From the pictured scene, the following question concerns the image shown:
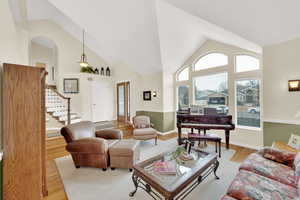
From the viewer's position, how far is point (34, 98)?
160 cm

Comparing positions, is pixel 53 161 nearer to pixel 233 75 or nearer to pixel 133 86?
pixel 133 86

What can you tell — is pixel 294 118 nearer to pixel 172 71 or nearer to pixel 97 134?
pixel 172 71

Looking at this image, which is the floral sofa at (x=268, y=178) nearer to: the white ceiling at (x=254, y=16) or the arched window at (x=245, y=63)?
the white ceiling at (x=254, y=16)

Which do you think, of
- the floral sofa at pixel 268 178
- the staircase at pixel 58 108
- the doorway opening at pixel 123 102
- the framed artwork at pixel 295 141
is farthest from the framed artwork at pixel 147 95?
the framed artwork at pixel 295 141

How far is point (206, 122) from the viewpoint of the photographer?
3902 mm

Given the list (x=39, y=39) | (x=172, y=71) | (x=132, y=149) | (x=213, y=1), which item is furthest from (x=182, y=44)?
(x=39, y=39)

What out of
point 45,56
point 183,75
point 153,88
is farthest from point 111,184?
point 45,56

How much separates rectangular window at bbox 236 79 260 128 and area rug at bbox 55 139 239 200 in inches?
62.9

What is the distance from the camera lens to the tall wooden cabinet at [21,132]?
4.74ft

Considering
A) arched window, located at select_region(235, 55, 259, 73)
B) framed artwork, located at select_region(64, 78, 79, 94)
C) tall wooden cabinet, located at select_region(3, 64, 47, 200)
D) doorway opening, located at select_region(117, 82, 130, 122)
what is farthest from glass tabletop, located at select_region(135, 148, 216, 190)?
framed artwork, located at select_region(64, 78, 79, 94)

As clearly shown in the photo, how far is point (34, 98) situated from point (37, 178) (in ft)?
3.16

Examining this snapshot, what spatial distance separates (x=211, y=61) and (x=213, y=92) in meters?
1.07

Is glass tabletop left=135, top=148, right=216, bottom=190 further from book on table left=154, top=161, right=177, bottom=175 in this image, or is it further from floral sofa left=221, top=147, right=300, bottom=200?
floral sofa left=221, top=147, right=300, bottom=200

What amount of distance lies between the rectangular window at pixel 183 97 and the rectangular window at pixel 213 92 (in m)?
0.39
